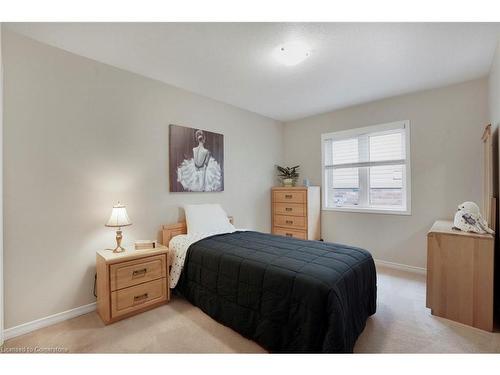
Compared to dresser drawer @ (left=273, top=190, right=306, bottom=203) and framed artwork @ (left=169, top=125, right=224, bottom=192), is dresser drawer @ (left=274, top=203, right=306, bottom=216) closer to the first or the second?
dresser drawer @ (left=273, top=190, right=306, bottom=203)

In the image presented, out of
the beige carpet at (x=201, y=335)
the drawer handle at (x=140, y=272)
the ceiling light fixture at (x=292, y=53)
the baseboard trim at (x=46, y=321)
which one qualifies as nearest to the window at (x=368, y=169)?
the beige carpet at (x=201, y=335)

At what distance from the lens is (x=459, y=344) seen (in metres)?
1.73

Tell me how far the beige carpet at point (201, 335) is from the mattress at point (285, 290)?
0.38 feet

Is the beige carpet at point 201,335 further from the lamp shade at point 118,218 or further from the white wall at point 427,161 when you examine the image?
the white wall at point 427,161

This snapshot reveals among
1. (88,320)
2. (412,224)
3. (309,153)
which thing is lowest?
(88,320)

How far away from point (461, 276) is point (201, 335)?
2.29 metres

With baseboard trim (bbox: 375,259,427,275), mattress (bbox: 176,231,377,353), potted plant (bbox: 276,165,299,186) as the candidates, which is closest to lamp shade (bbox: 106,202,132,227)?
mattress (bbox: 176,231,377,353)

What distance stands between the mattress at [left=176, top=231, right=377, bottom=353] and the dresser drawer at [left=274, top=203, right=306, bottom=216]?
1494mm

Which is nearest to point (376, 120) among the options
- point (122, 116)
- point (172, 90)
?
point (172, 90)

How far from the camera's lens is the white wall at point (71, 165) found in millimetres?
1910

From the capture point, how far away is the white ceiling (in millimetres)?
1872

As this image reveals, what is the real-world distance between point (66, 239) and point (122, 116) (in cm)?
134

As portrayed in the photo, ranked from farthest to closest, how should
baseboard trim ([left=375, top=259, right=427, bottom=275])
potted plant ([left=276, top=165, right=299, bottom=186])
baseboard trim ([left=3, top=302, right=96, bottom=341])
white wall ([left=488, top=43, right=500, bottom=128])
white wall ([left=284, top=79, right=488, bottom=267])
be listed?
potted plant ([left=276, top=165, right=299, bottom=186]) → baseboard trim ([left=375, top=259, right=427, bottom=275]) → white wall ([left=284, top=79, right=488, bottom=267]) → white wall ([left=488, top=43, right=500, bottom=128]) → baseboard trim ([left=3, top=302, right=96, bottom=341])
